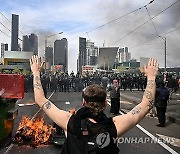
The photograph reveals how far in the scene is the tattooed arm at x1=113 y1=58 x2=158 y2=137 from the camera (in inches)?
96.7

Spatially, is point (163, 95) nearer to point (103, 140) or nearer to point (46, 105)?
point (46, 105)

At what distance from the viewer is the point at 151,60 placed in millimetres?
2852

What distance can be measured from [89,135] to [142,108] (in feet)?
2.02

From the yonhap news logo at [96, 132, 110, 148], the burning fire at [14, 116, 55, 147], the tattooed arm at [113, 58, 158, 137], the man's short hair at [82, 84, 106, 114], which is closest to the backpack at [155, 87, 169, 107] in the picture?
the burning fire at [14, 116, 55, 147]

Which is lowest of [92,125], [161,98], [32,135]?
[32,135]

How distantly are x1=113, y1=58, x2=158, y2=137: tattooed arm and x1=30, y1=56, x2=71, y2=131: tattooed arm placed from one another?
42 centimetres

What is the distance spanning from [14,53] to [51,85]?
62638mm

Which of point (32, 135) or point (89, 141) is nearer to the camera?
point (89, 141)

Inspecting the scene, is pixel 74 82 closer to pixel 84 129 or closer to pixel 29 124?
pixel 29 124

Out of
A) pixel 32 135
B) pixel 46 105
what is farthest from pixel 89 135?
pixel 32 135

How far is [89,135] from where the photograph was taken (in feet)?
7.47

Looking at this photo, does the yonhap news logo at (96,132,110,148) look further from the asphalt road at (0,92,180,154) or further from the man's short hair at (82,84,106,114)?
the asphalt road at (0,92,180,154)

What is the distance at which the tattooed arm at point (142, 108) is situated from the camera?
246cm

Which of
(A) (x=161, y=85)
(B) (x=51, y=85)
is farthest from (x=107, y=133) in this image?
(B) (x=51, y=85)
